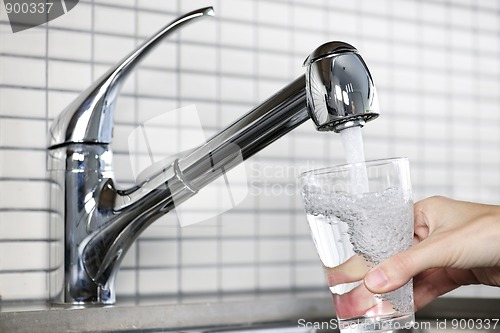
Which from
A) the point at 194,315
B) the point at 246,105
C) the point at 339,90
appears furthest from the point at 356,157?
the point at 246,105

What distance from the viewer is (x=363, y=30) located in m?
1.27

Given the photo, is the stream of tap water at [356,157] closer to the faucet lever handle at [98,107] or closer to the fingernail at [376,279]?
the fingernail at [376,279]

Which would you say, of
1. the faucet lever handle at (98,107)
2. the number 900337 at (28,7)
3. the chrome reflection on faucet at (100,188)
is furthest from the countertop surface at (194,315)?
the number 900337 at (28,7)

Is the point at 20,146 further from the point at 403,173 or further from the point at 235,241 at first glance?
the point at 403,173

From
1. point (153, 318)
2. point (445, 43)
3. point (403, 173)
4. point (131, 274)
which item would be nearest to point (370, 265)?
point (403, 173)

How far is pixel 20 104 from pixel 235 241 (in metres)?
0.38

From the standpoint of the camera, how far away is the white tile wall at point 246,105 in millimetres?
951

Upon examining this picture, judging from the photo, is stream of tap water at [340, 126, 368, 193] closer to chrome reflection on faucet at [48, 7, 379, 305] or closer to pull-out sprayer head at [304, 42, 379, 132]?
pull-out sprayer head at [304, 42, 379, 132]

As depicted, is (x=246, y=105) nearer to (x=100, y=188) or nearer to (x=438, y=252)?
(x=100, y=188)

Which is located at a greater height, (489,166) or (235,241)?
(489,166)

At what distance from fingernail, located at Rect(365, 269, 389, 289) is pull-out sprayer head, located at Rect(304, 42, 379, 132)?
150 mm

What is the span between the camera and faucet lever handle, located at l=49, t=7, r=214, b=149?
86 cm

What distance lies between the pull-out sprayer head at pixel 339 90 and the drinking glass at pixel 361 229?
55 mm

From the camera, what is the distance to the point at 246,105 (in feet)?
3.73
